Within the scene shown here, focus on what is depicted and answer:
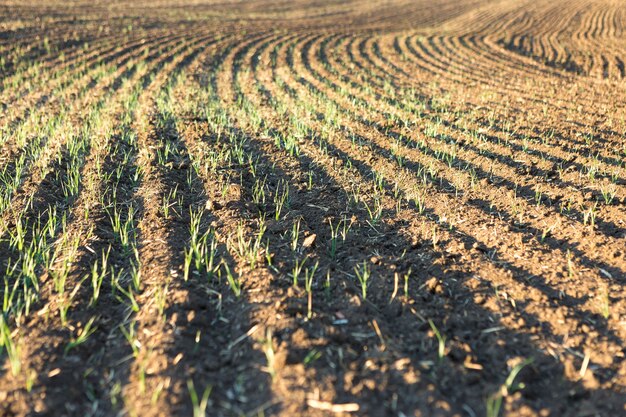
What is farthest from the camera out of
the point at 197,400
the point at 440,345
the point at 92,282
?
the point at 92,282

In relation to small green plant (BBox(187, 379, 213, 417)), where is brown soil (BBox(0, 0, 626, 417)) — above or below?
below

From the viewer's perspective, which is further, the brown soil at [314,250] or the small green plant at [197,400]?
the brown soil at [314,250]

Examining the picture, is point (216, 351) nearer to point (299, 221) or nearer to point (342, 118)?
point (299, 221)

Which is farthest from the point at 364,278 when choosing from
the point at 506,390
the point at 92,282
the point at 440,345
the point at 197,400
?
the point at 92,282

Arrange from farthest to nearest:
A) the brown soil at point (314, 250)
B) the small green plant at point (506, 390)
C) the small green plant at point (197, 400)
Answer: the brown soil at point (314, 250) → the small green plant at point (506, 390) → the small green plant at point (197, 400)

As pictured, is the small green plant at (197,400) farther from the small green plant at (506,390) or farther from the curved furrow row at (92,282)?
the small green plant at (506,390)

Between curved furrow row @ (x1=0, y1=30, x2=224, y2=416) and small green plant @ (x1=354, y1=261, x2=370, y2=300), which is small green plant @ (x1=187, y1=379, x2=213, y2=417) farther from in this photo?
small green plant @ (x1=354, y1=261, x2=370, y2=300)

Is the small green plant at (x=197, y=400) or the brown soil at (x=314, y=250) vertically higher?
the small green plant at (x=197, y=400)

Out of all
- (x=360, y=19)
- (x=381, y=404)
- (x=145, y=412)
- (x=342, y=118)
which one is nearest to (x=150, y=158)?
(x=342, y=118)

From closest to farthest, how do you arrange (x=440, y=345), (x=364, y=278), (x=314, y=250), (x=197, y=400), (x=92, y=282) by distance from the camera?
(x=197, y=400) < (x=440, y=345) < (x=364, y=278) < (x=92, y=282) < (x=314, y=250)

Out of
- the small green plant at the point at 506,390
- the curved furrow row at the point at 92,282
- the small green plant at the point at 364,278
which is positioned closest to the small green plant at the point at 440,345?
the small green plant at the point at 506,390

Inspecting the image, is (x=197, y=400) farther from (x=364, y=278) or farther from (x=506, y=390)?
(x=506, y=390)

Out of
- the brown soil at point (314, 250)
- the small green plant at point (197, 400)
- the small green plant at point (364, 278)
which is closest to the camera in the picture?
the small green plant at point (197, 400)

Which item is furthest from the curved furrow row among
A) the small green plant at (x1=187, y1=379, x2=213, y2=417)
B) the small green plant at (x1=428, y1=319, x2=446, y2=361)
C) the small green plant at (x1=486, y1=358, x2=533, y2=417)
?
the small green plant at (x1=486, y1=358, x2=533, y2=417)
